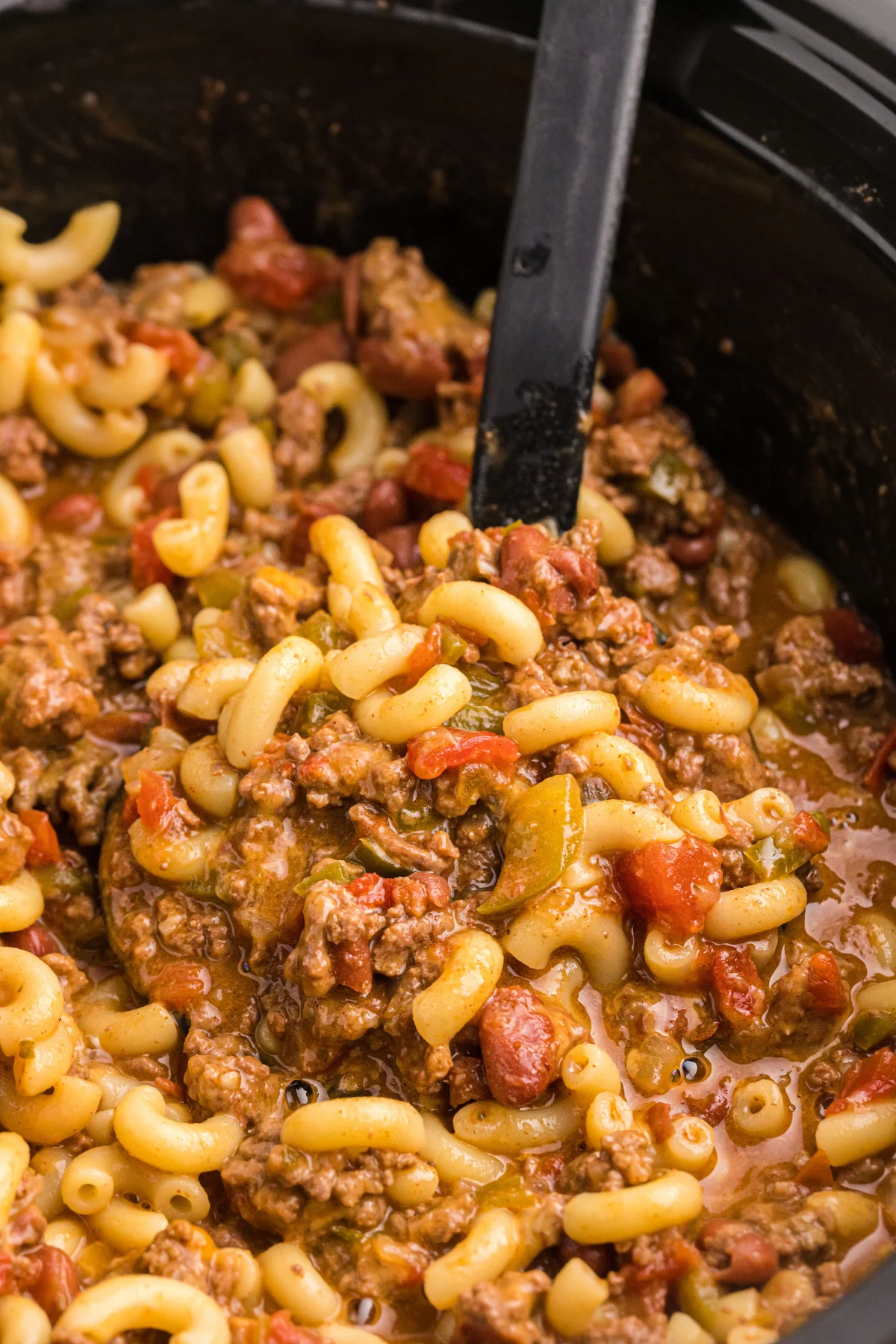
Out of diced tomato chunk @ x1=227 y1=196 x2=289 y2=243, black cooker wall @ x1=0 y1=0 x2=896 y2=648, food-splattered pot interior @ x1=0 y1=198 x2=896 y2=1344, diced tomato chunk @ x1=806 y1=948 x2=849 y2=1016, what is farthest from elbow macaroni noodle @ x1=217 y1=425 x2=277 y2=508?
diced tomato chunk @ x1=806 y1=948 x2=849 y2=1016

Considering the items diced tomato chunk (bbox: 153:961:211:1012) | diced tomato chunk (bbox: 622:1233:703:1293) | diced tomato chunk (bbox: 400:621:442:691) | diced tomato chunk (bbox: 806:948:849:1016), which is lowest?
diced tomato chunk (bbox: 153:961:211:1012)

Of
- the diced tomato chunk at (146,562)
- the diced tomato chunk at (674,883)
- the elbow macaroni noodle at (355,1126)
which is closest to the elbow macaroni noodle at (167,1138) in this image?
the elbow macaroni noodle at (355,1126)

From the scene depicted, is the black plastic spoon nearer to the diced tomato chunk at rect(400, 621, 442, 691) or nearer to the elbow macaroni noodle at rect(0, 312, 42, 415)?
the diced tomato chunk at rect(400, 621, 442, 691)

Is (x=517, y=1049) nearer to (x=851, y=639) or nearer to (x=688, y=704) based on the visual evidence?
(x=688, y=704)

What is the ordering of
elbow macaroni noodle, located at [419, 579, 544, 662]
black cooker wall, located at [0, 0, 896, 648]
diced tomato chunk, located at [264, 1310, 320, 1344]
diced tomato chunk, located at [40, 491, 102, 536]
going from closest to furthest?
diced tomato chunk, located at [264, 1310, 320, 1344], elbow macaroni noodle, located at [419, 579, 544, 662], black cooker wall, located at [0, 0, 896, 648], diced tomato chunk, located at [40, 491, 102, 536]

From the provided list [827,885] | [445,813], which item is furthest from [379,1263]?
[827,885]

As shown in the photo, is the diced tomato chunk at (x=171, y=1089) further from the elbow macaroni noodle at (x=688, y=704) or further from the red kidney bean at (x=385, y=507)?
the red kidney bean at (x=385, y=507)

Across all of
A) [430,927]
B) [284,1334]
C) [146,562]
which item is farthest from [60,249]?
[284,1334]
